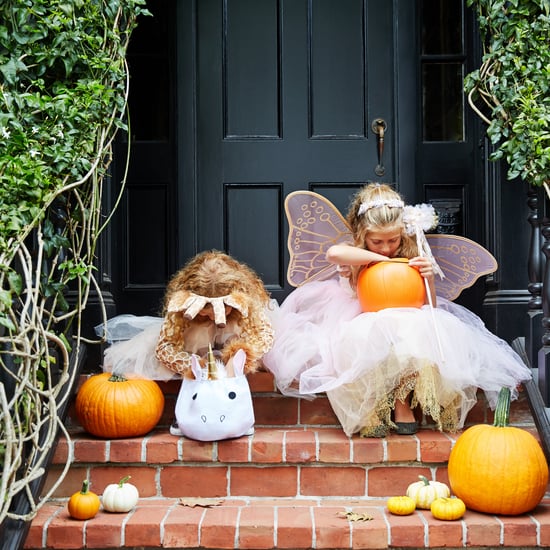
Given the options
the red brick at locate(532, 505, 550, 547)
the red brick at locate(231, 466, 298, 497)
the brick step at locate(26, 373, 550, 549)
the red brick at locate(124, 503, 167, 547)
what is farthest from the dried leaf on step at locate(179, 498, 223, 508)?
the red brick at locate(532, 505, 550, 547)

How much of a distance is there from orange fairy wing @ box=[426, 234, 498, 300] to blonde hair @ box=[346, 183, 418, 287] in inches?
10.2

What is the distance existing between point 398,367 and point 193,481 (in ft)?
3.22

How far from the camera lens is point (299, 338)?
11.2ft

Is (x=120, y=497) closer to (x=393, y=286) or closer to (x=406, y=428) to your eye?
(x=406, y=428)

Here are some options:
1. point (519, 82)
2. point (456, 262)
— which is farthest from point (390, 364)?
point (519, 82)

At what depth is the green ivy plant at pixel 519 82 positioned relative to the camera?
331 cm

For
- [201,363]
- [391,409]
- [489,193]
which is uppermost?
[489,193]

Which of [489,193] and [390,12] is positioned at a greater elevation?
[390,12]

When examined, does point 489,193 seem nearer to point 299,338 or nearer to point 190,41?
point 299,338

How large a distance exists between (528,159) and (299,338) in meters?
1.34

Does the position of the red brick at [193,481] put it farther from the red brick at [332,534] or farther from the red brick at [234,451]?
the red brick at [332,534]

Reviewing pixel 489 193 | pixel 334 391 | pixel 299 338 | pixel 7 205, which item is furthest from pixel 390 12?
pixel 7 205

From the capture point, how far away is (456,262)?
3.77 metres

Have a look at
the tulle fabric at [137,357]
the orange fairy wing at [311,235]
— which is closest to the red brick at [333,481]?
the tulle fabric at [137,357]
